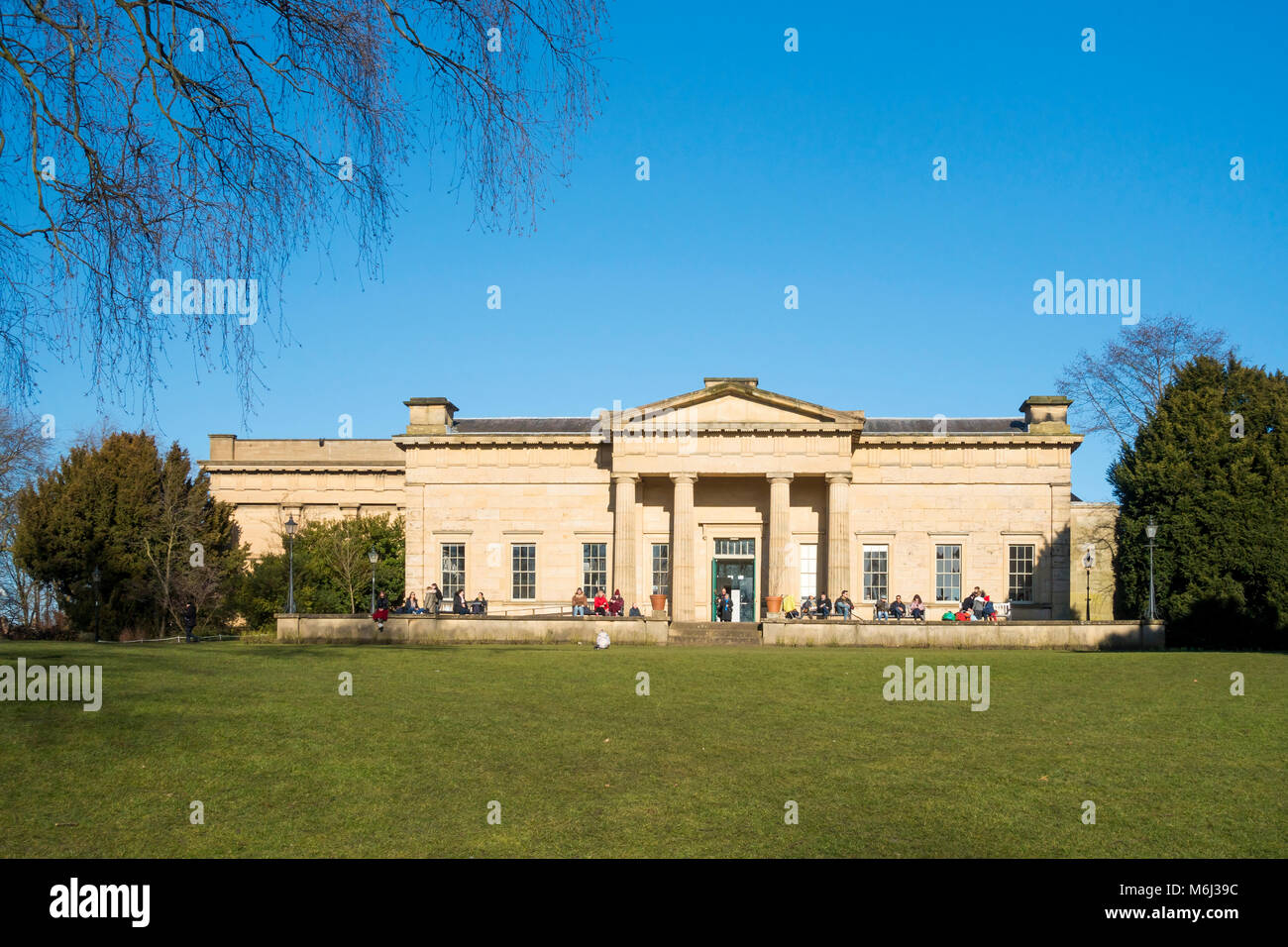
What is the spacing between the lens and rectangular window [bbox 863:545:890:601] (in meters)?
47.1

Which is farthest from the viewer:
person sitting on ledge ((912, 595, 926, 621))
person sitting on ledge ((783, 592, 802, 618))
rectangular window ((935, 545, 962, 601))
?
rectangular window ((935, 545, 962, 601))

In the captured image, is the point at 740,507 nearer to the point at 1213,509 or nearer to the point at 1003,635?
the point at 1003,635

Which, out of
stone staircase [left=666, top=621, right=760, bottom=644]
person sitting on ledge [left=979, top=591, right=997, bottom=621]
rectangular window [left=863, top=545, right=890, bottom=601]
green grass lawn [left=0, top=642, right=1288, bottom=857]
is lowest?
stone staircase [left=666, top=621, right=760, bottom=644]

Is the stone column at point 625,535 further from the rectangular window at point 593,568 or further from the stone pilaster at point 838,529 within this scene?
the stone pilaster at point 838,529

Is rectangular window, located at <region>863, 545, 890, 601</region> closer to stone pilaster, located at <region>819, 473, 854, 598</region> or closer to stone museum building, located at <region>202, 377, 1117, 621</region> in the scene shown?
stone museum building, located at <region>202, 377, 1117, 621</region>

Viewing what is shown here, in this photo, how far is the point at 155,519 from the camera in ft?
167

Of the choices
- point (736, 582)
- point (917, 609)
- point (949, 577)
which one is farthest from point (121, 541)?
point (949, 577)

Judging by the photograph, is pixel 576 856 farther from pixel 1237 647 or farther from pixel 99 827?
pixel 1237 647

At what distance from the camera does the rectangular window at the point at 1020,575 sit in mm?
46406

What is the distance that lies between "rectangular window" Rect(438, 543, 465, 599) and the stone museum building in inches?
2.9

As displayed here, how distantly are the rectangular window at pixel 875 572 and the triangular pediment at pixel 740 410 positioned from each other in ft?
20.1

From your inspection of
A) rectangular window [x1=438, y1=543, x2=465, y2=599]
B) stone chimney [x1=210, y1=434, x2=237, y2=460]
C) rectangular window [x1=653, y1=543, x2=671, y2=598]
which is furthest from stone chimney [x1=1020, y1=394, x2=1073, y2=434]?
stone chimney [x1=210, y1=434, x2=237, y2=460]

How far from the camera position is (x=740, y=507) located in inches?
1876
